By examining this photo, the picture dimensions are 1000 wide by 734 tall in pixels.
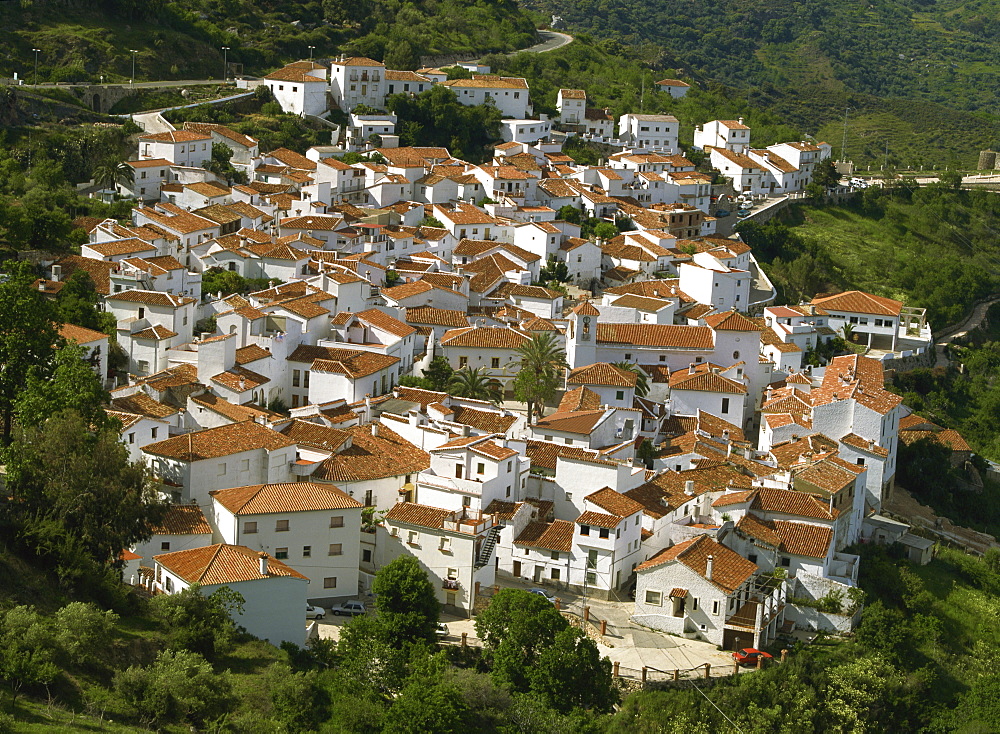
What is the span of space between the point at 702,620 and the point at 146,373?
19559 millimetres

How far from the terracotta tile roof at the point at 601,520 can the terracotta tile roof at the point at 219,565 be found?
7911mm

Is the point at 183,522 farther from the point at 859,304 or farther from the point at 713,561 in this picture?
the point at 859,304

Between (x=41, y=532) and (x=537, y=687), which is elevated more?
(x=41, y=532)

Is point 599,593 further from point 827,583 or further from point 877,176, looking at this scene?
point 877,176

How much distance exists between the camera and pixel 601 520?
3481 cm

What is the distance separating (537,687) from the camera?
1155 inches

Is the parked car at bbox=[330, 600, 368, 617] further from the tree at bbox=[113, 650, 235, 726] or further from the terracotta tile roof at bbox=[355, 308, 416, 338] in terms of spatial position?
the terracotta tile roof at bbox=[355, 308, 416, 338]

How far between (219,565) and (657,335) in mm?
23120

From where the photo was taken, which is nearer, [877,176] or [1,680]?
[1,680]

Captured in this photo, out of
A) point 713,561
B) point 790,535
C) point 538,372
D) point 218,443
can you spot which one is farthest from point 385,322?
point 713,561

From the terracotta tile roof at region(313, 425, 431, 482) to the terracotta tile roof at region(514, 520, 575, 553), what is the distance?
3350mm

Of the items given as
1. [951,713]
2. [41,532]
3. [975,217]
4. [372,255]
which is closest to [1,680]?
[41,532]

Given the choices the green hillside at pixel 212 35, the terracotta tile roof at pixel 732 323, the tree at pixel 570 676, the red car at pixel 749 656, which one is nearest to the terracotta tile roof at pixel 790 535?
the red car at pixel 749 656

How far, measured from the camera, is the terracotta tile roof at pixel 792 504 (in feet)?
119
